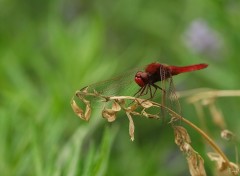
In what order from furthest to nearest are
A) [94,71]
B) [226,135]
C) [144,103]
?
[94,71]
[226,135]
[144,103]

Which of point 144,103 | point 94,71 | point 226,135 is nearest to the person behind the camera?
point 144,103

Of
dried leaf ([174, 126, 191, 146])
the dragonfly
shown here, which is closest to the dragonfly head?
the dragonfly

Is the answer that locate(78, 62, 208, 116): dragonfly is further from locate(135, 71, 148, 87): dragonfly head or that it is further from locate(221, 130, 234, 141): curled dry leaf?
locate(221, 130, 234, 141): curled dry leaf

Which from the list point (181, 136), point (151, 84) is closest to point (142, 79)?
point (151, 84)

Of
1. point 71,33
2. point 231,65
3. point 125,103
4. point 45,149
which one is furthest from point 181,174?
point 125,103

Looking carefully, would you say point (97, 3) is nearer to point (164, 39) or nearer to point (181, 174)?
point (164, 39)

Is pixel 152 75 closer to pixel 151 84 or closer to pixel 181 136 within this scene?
pixel 151 84

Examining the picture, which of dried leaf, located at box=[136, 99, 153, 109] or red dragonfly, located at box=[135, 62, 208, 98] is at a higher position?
red dragonfly, located at box=[135, 62, 208, 98]
